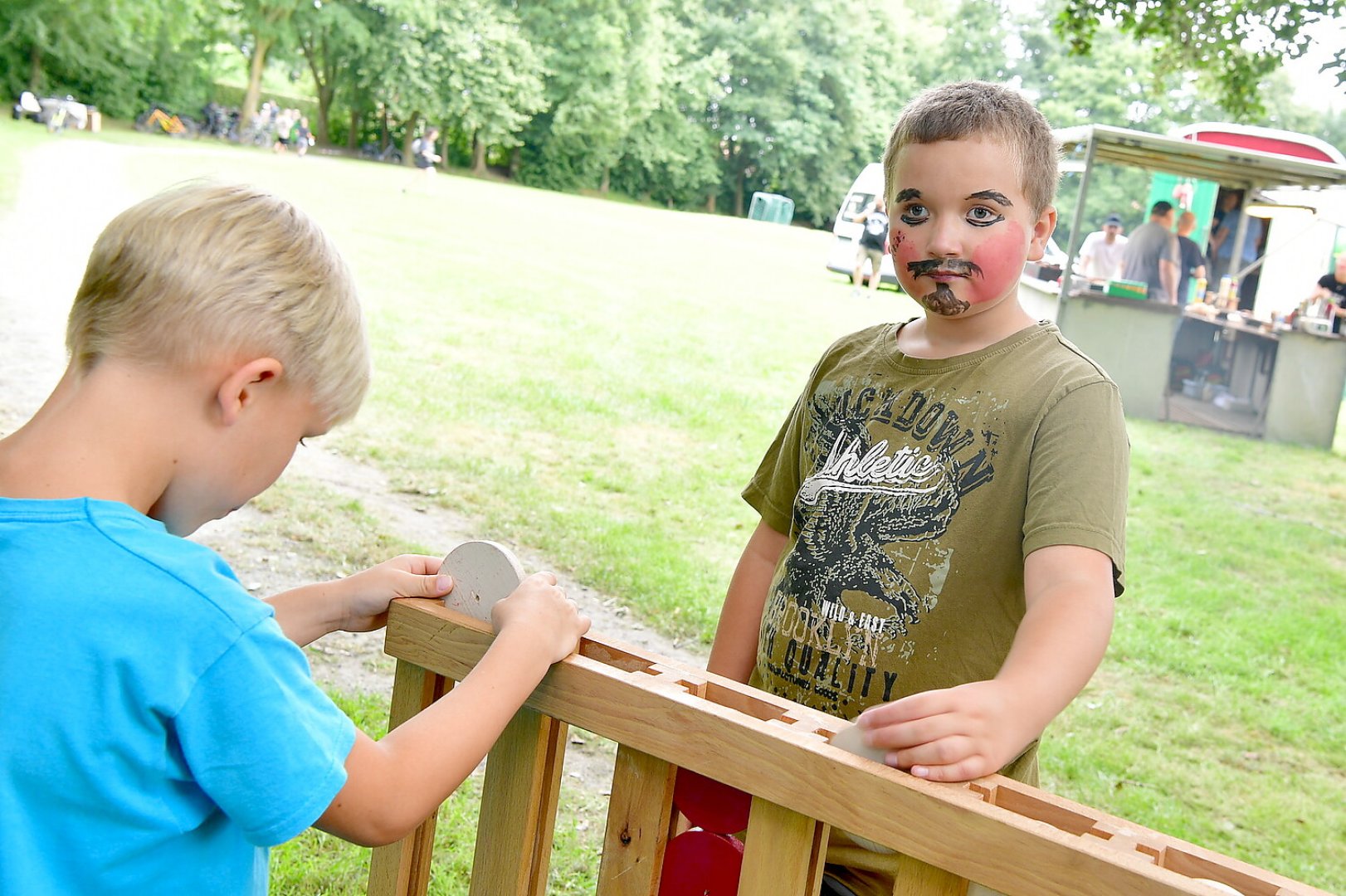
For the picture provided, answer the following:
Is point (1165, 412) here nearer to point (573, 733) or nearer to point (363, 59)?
point (573, 733)

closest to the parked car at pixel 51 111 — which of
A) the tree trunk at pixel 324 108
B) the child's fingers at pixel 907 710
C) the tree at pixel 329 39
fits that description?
the tree at pixel 329 39

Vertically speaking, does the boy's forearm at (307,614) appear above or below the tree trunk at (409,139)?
below

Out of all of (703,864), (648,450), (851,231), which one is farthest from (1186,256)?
(703,864)

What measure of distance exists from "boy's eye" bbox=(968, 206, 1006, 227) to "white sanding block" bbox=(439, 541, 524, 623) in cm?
86

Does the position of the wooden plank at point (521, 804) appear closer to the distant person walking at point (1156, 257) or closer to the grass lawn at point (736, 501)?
the grass lawn at point (736, 501)

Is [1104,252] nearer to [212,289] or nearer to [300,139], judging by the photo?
[212,289]

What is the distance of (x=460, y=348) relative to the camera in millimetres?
12055

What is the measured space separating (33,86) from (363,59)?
11.5m

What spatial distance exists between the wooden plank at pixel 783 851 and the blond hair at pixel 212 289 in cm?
70

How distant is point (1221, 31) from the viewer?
802 centimetres

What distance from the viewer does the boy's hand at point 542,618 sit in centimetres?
150

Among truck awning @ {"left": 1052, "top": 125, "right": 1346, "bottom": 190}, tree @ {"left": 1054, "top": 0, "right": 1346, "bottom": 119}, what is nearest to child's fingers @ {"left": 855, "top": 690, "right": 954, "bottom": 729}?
tree @ {"left": 1054, "top": 0, "right": 1346, "bottom": 119}

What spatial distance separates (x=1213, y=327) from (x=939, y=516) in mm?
12727

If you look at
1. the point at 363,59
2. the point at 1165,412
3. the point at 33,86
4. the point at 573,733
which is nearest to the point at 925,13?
the point at 363,59
